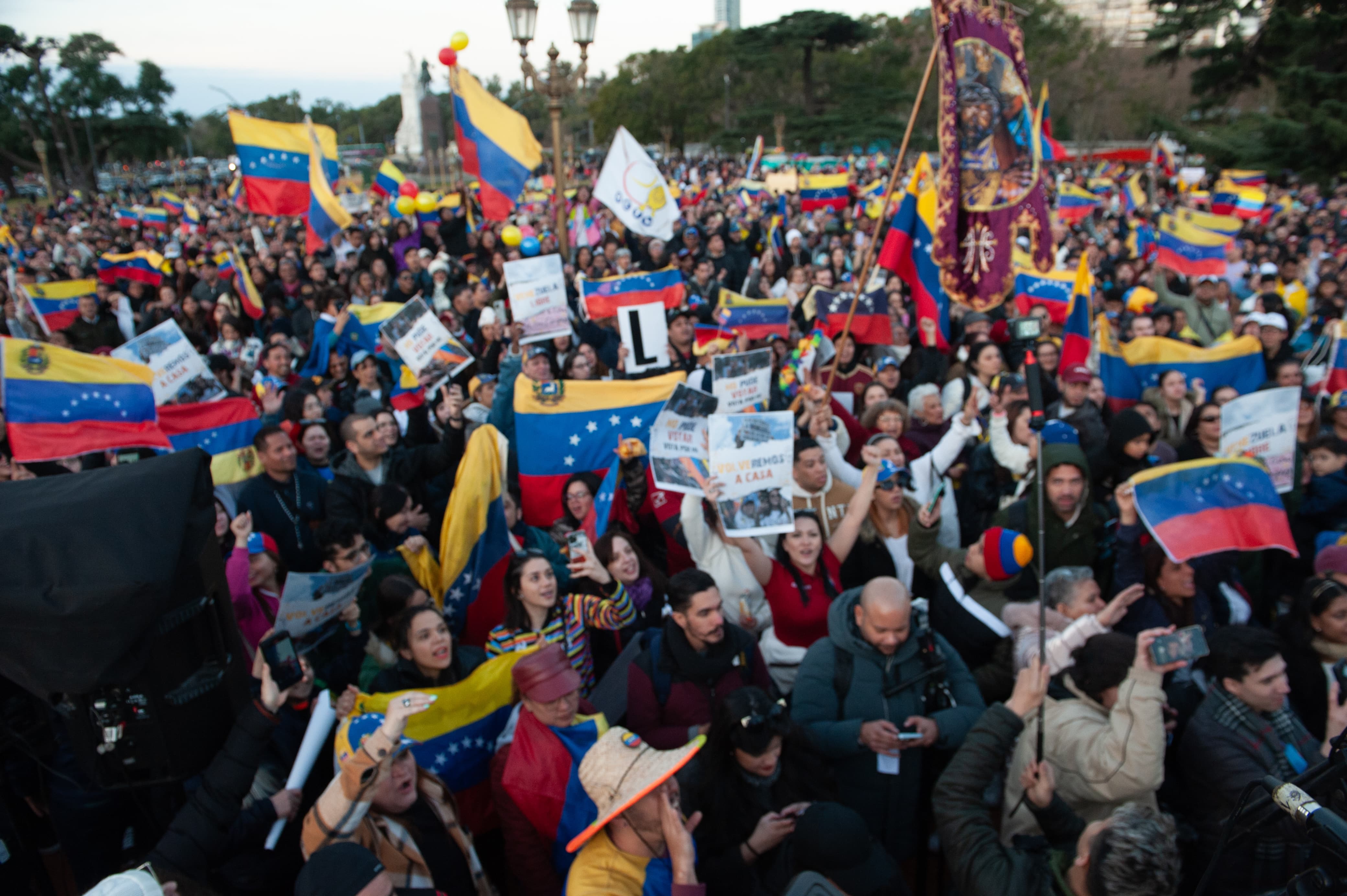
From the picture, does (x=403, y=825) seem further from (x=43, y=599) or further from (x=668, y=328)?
(x=668, y=328)

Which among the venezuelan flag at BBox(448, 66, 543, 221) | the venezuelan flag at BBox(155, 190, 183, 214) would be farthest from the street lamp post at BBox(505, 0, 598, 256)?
the venezuelan flag at BBox(155, 190, 183, 214)

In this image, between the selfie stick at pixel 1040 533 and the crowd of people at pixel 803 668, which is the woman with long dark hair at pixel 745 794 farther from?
the selfie stick at pixel 1040 533

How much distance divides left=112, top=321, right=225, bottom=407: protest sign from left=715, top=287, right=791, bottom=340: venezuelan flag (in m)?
Answer: 3.99

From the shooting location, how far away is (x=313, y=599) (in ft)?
10.1

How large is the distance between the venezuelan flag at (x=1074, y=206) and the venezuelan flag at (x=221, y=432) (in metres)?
12.6

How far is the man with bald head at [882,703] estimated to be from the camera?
2.94 m

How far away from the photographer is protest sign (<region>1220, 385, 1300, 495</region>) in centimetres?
450

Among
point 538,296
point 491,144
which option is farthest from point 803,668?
Answer: point 491,144

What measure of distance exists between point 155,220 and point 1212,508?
1974 cm

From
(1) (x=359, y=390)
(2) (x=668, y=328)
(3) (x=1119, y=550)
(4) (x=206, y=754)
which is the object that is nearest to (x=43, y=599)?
(4) (x=206, y=754)

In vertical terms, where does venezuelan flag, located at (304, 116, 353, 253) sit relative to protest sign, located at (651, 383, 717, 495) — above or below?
above

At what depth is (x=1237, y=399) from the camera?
4.63 metres

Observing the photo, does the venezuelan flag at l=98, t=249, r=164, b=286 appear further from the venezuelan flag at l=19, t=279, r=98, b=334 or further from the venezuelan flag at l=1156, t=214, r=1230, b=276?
the venezuelan flag at l=1156, t=214, r=1230, b=276

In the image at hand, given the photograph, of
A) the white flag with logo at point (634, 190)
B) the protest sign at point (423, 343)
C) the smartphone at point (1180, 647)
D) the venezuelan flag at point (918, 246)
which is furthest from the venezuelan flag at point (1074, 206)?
the smartphone at point (1180, 647)
